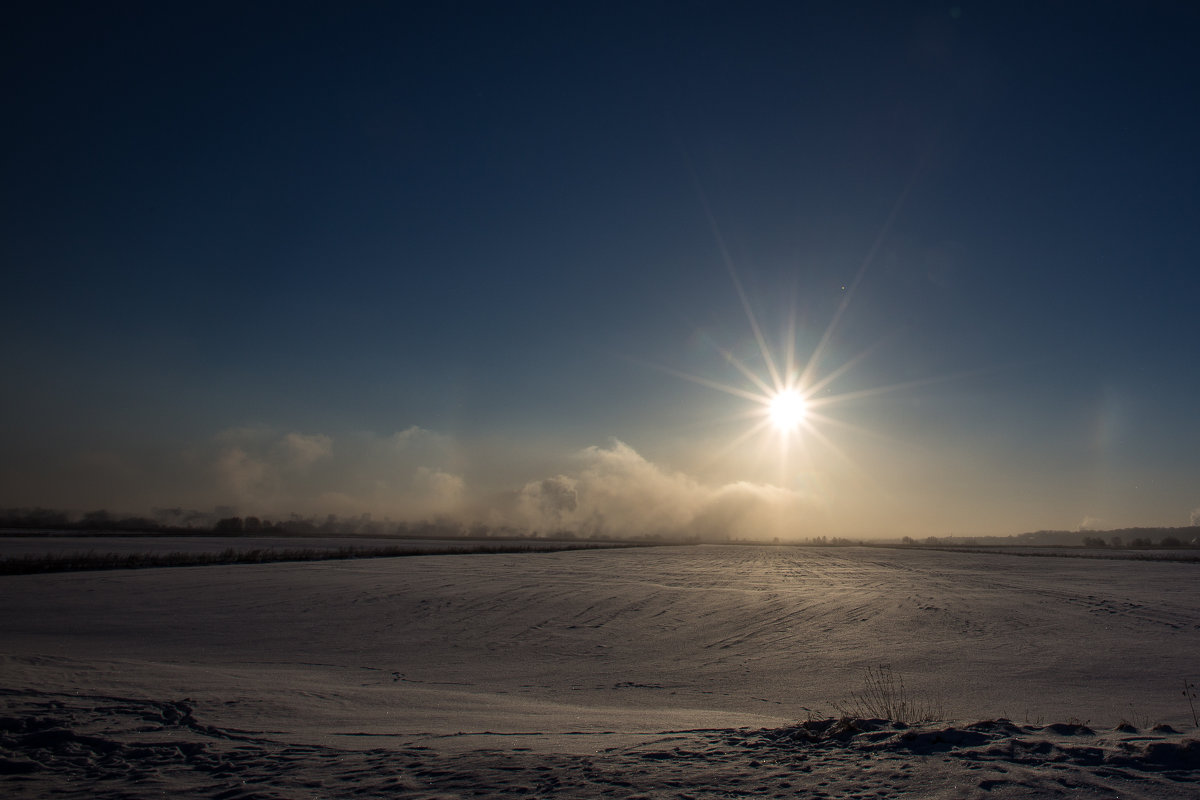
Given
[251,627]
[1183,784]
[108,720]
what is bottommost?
[251,627]

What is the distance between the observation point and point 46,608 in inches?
790

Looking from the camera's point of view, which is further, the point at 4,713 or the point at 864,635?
the point at 864,635

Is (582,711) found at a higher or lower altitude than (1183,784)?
lower

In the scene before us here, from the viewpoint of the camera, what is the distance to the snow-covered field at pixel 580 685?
5.33m

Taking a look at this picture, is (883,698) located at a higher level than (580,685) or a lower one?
higher

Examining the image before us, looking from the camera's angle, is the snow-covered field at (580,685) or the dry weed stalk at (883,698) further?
the dry weed stalk at (883,698)

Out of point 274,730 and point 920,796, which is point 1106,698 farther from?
point 274,730

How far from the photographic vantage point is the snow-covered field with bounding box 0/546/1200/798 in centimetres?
533

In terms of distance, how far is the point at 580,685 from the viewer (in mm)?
12336

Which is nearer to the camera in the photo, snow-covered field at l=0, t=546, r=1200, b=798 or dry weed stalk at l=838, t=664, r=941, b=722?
snow-covered field at l=0, t=546, r=1200, b=798

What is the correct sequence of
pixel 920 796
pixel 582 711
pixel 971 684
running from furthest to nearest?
pixel 971 684
pixel 582 711
pixel 920 796

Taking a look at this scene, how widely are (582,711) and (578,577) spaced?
65.2 feet

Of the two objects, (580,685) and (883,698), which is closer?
(883,698)

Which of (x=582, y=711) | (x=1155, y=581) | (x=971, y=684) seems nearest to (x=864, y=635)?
(x=971, y=684)
